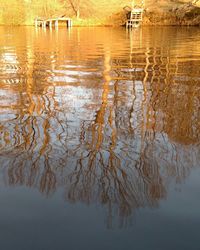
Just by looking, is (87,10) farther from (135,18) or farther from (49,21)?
(135,18)

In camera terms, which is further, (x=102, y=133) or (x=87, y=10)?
(x=87, y=10)

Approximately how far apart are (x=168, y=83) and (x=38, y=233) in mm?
6427

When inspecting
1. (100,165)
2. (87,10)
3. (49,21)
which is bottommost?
(100,165)

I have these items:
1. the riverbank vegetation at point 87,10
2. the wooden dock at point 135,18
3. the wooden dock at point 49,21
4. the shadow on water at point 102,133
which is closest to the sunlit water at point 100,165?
the shadow on water at point 102,133

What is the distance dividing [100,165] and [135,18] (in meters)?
37.2

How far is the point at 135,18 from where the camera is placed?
39.2m

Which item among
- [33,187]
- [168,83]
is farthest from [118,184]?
[168,83]

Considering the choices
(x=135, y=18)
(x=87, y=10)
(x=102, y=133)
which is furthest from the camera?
(x=87, y=10)

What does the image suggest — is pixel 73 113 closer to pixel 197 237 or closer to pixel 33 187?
pixel 33 187

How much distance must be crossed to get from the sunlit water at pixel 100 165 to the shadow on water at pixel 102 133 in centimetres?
1

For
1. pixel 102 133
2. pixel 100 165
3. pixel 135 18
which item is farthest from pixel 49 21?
pixel 100 165

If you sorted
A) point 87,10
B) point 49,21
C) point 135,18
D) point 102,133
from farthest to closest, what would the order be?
point 87,10, point 49,21, point 135,18, point 102,133

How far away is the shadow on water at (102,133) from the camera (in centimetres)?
403

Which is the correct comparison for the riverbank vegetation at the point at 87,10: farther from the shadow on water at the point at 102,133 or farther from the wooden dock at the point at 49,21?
the shadow on water at the point at 102,133
